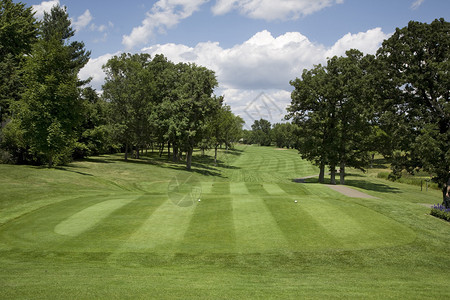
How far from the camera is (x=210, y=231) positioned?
14680 millimetres

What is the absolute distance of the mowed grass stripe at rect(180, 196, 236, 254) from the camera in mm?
12805

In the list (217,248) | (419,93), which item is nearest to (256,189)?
(217,248)

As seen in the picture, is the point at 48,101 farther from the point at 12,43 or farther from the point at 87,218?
the point at 12,43

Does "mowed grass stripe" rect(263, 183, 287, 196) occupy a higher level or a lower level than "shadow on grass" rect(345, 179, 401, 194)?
higher

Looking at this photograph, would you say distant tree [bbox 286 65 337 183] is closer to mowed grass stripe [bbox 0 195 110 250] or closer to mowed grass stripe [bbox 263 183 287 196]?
mowed grass stripe [bbox 263 183 287 196]

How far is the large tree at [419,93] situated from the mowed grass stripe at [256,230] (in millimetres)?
21006

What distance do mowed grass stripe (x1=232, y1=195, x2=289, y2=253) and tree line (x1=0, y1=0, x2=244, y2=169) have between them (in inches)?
1063

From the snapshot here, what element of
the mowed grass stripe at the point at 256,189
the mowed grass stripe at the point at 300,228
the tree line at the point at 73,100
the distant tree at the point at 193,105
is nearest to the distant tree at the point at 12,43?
the tree line at the point at 73,100

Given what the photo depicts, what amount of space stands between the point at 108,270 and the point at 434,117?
35.0 metres

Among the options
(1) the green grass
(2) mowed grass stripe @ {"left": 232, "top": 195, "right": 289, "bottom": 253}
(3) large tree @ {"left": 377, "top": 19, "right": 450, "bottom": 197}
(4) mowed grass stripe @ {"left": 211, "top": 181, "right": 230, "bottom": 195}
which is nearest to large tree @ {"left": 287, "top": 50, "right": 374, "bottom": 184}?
(3) large tree @ {"left": 377, "top": 19, "right": 450, "bottom": 197}

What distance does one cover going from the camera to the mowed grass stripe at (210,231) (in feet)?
42.0

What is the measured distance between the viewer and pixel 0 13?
5241cm

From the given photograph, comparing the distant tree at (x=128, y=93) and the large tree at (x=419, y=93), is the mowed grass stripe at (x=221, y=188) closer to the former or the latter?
the large tree at (x=419, y=93)

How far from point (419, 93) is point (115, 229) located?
115 ft
